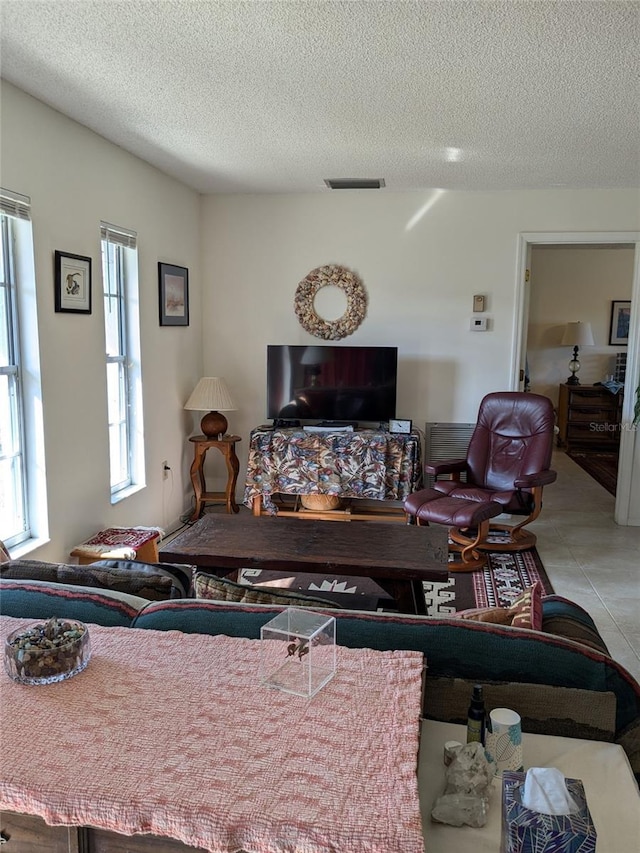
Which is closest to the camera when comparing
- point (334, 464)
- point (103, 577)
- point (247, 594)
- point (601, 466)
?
point (247, 594)

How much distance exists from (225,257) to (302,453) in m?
1.76

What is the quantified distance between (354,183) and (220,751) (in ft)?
14.4

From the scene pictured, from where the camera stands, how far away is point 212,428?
5160 mm

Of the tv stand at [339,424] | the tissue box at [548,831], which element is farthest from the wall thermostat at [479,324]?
the tissue box at [548,831]

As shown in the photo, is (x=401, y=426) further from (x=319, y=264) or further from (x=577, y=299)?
(x=577, y=299)

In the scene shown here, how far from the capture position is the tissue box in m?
1.07

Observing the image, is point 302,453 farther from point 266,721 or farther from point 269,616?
point 266,721

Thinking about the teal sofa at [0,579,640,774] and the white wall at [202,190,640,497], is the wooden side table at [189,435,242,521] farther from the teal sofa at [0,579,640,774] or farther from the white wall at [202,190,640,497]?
the teal sofa at [0,579,640,774]

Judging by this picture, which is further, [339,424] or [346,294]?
[346,294]

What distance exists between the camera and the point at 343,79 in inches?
111

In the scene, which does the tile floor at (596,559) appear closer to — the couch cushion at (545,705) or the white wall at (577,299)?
the couch cushion at (545,705)

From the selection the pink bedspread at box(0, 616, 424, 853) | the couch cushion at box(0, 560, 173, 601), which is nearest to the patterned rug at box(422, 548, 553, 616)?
the couch cushion at box(0, 560, 173, 601)

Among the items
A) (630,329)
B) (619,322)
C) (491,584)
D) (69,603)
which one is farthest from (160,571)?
(619,322)

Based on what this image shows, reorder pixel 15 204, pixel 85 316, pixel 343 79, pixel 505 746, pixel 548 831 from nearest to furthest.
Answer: pixel 548 831 → pixel 505 746 → pixel 343 79 → pixel 15 204 → pixel 85 316
